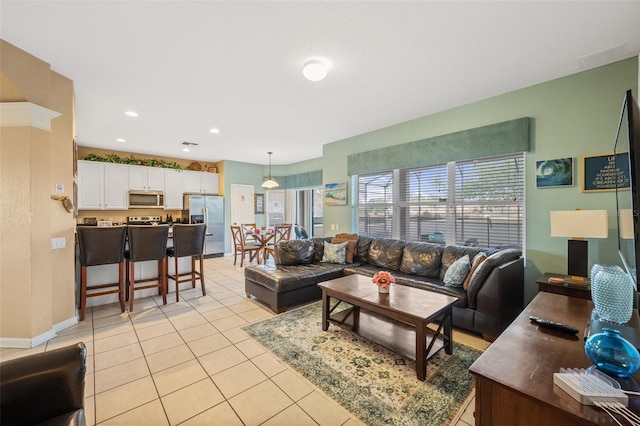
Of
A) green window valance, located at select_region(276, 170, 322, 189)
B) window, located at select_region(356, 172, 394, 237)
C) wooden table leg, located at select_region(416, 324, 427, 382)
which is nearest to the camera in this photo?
wooden table leg, located at select_region(416, 324, 427, 382)

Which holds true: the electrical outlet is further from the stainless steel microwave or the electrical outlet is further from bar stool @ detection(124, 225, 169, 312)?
the stainless steel microwave

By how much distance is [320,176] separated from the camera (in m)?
7.20

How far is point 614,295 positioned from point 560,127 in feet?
7.70

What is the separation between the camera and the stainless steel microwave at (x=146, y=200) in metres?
6.33

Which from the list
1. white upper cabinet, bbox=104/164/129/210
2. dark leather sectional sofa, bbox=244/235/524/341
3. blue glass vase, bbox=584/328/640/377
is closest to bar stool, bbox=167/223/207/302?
dark leather sectional sofa, bbox=244/235/524/341

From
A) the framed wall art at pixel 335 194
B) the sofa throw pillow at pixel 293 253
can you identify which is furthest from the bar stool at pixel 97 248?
the framed wall art at pixel 335 194

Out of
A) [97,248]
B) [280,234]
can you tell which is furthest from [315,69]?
[280,234]

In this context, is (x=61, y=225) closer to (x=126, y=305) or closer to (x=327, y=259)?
(x=126, y=305)

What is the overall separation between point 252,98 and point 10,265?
10.2 ft

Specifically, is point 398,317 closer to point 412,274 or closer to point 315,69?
point 412,274

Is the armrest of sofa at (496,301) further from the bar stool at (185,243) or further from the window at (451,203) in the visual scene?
the bar stool at (185,243)

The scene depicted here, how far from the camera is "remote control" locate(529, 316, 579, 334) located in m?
1.46

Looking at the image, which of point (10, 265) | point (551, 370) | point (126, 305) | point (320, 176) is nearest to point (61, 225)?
point (10, 265)

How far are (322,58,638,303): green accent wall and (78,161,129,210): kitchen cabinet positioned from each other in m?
7.00
